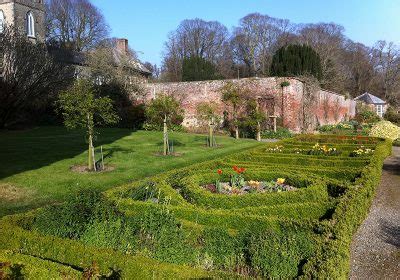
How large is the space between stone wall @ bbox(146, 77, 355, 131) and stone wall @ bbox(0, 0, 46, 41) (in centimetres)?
1254

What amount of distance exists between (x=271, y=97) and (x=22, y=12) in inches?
865

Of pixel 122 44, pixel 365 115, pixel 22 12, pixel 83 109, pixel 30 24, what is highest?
pixel 22 12

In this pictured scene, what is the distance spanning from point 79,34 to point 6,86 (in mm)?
24750

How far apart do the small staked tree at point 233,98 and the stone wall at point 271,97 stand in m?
0.62

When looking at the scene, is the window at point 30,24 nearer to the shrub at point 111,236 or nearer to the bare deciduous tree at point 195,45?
the bare deciduous tree at point 195,45

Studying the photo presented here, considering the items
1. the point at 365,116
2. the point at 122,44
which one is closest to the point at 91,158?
the point at 122,44

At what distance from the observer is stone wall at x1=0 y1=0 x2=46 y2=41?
30.3 meters

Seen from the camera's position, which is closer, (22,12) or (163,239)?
(163,239)

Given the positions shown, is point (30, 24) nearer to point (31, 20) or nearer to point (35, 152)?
point (31, 20)

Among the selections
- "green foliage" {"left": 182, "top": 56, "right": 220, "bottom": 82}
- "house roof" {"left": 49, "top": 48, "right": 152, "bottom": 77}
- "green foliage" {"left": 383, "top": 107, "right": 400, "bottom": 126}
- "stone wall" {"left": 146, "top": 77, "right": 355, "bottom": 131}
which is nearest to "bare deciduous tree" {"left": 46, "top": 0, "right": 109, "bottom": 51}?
"house roof" {"left": 49, "top": 48, "right": 152, "bottom": 77}

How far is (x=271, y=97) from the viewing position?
23.5 metres

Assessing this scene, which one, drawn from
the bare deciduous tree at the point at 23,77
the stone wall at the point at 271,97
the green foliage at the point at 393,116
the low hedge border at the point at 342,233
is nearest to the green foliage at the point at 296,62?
the stone wall at the point at 271,97

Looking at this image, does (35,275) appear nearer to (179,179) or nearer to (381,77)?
(179,179)

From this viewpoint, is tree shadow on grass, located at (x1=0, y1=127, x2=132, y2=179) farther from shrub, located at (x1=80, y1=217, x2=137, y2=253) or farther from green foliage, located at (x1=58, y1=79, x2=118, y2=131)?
shrub, located at (x1=80, y1=217, x2=137, y2=253)
